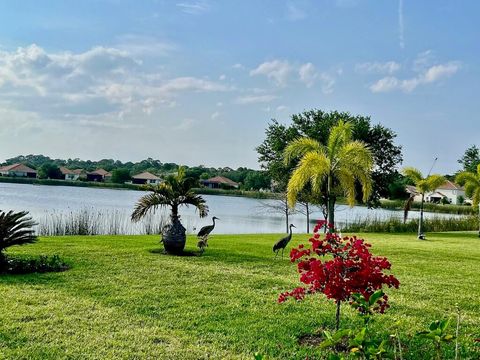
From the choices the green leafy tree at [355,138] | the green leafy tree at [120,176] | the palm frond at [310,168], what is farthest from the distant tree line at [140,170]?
the palm frond at [310,168]

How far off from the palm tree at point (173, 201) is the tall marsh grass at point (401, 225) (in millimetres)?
13062

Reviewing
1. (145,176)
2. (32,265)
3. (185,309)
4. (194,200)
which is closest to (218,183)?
(145,176)

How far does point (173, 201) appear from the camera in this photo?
1071 cm

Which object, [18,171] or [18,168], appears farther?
[18,168]

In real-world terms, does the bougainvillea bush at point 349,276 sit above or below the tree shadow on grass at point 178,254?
above

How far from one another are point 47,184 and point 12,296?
186 ft

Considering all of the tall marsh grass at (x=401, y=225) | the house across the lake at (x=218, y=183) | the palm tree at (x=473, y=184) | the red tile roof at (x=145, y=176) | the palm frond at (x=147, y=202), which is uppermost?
the red tile roof at (x=145, y=176)

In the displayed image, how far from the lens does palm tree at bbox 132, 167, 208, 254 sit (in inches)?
410

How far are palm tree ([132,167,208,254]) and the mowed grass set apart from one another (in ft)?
1.80

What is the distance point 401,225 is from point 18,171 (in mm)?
64643

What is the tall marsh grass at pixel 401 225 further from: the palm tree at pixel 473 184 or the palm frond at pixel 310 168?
the palm frond at pixel 310 168

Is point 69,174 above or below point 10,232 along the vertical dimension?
above

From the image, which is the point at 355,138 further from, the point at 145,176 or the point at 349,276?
the point at 145,176

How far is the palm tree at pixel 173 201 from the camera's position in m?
10.4
